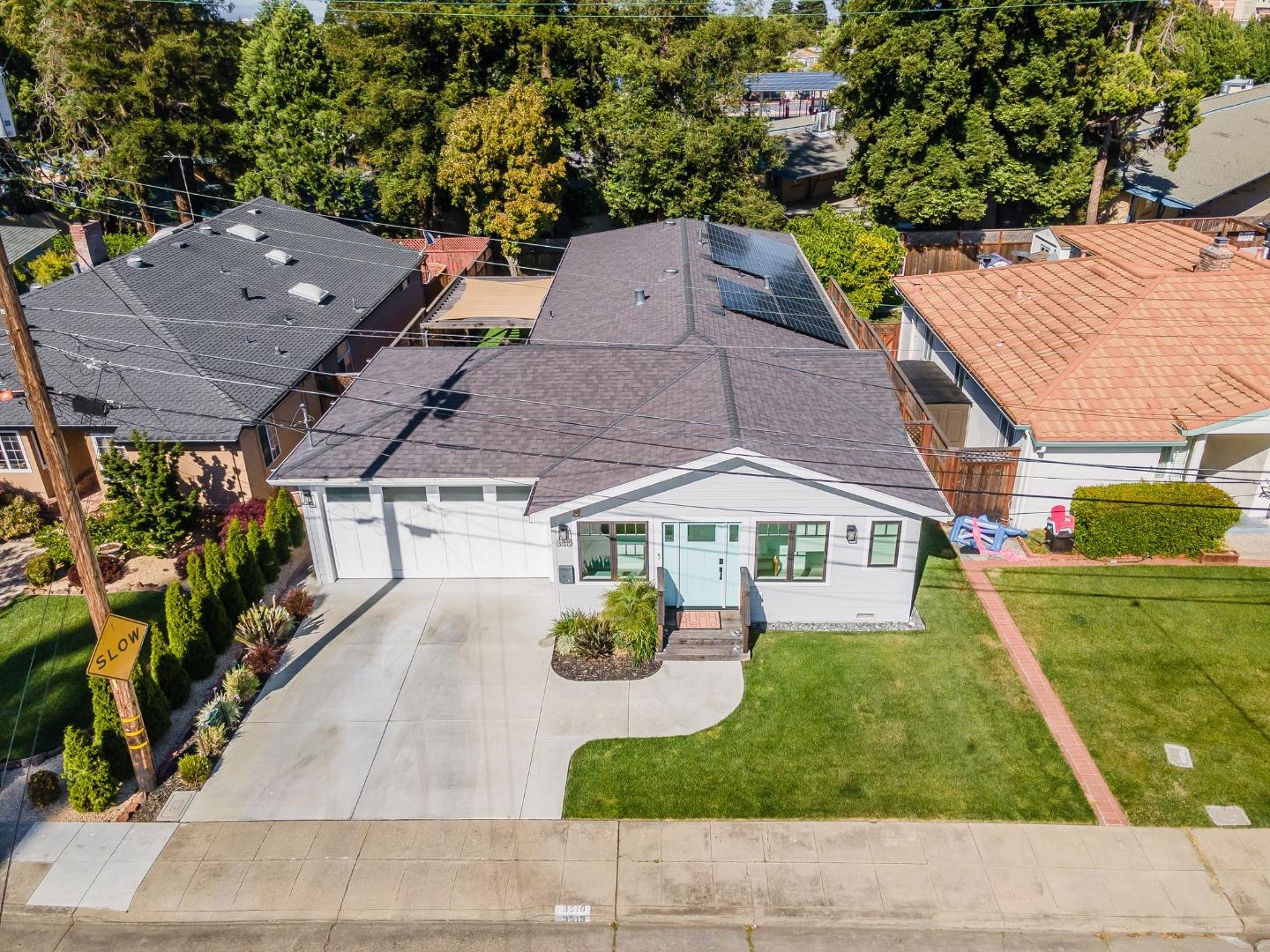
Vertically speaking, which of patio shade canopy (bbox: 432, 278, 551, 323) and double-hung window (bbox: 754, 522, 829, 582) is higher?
patio shade canopy (bbox: 432, 278, 551, 323)

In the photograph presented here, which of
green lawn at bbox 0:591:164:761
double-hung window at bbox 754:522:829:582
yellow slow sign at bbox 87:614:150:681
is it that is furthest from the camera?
double-hung window at bbox 754:522:829:582

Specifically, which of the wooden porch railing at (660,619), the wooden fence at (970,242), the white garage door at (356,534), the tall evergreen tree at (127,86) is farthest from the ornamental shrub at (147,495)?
the wooden fence at (970,242)

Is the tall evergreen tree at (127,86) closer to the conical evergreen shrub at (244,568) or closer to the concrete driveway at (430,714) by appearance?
the conical evergreen shrub at (244,568)

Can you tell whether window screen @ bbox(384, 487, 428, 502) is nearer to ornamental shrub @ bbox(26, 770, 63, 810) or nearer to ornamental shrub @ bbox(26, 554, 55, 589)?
ornamental shrub @ bbox(26, 770, 63, 810)

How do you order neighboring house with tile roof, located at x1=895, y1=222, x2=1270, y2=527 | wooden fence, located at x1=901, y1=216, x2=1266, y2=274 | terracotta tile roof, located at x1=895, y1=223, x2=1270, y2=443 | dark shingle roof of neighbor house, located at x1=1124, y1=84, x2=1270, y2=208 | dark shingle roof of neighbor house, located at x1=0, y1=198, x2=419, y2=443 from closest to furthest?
neighboring house with tile roof, located at x1=895, y1=222, x2=1270, y2=527
terracotta tile roof, located at x1=895, y1=223, x2=1270, y2=443
dark shingle roof of neighbor house, located at x1=0, y1=198, x2=419, y2=443
wooden fence, located at x1=901, y1=216, x2=1266, y2=274
dark shingle roof of neighbor house, located at x1=1124, y1=84, x2=1270, y2=208

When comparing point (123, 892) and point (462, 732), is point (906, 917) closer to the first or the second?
point (462, 732)

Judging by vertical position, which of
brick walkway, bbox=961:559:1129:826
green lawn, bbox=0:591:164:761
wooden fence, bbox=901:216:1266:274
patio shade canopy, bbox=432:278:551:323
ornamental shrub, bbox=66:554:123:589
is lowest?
brick walkway, bbox=961:559:1129:826

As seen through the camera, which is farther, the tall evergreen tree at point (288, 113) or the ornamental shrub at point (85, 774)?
the tall evergreen tree at point (288, 113)

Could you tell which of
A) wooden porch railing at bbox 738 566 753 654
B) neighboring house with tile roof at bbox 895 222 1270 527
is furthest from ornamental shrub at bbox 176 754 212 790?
neighboring house with tile roof at bbox 895 222 1270 527
